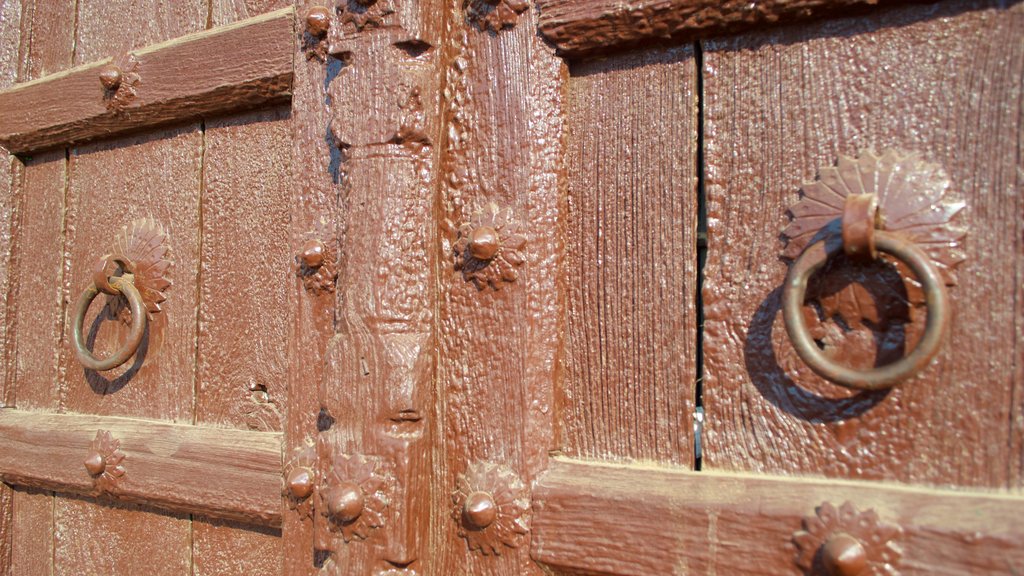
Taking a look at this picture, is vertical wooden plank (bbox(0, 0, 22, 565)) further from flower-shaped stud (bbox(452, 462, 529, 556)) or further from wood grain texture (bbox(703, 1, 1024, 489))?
wood grain texture (bbox(703, 1, 1024, 489))

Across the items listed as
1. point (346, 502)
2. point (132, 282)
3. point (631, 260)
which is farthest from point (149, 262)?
point (631, 260)

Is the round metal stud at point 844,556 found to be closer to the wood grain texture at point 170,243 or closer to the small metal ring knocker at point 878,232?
the small metal ring knocker at point 878,232

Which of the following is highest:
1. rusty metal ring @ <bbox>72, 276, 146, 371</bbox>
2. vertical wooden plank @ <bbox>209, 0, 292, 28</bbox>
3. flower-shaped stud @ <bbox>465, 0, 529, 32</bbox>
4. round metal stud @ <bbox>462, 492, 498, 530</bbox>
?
vertical wooden plank @ <bbox>209, 0, 292, 28</bbox>

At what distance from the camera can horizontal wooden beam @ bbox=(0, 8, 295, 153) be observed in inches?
33.0

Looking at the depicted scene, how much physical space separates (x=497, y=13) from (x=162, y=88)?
487 mm

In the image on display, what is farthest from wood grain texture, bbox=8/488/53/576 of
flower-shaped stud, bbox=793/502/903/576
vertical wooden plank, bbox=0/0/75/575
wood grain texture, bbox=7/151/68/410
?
flower-shaped stud, bbox=793/502/903/576

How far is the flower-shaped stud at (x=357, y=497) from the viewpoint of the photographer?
64 centimetres

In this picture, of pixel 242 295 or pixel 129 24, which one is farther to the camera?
pixel 129 24

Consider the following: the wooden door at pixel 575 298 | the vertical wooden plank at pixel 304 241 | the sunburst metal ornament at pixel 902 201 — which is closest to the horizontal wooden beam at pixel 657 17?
the wooden door at pixel 575 298

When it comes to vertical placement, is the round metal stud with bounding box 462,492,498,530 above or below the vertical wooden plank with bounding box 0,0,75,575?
below

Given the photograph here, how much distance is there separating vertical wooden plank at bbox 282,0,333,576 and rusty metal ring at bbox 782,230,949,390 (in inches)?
16.7

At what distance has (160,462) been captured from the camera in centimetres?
89

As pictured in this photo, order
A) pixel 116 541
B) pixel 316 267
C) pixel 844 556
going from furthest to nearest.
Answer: pixel 116 541, pixel 316 267, pixel 844 556

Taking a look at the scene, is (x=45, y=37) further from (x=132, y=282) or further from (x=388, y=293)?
(x=388, y=293)
